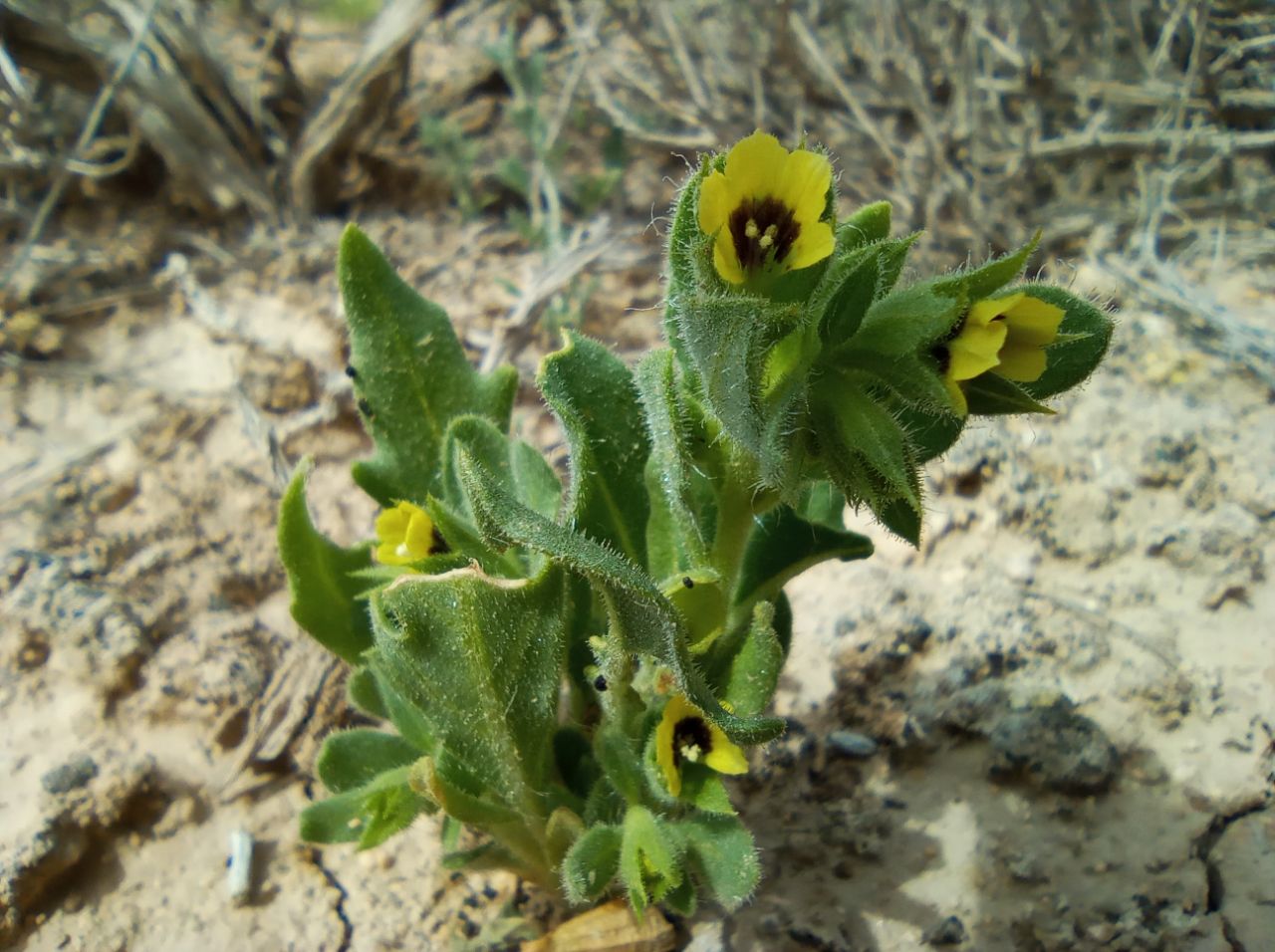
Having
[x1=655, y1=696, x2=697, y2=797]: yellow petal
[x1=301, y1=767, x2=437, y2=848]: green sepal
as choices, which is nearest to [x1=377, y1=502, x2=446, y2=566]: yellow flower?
[x1=301, y1=767, x2=437, y2=848]: green sepal

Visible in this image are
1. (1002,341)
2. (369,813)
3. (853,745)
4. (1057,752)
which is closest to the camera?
(1002,341)

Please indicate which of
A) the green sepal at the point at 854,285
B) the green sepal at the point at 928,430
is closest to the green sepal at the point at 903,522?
the green sepal at the point at 928,430

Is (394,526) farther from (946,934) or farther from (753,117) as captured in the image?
(753,117)

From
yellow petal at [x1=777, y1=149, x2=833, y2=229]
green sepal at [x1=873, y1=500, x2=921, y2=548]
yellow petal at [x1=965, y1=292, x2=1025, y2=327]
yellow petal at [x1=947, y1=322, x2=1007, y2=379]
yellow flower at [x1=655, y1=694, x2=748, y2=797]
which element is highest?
yellow petal at [x1=777, y1=149, x2=833, y2=229]

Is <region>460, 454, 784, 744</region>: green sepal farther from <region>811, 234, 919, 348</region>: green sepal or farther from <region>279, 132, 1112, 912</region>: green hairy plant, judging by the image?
<region>811, 234, 919, 348</region>: green sepal

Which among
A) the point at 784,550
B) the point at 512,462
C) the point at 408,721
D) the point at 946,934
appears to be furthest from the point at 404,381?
the point at 946,934

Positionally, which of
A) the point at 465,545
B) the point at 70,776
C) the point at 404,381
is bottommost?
the point at 70,776

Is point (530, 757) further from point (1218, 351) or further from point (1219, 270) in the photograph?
point (1219, 270)
